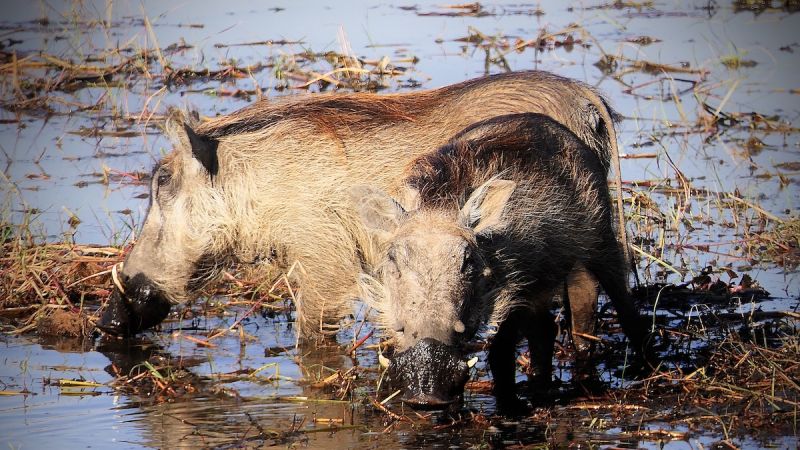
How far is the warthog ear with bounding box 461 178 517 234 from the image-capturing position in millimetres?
4258

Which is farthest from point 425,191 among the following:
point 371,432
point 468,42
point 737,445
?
point 468,42

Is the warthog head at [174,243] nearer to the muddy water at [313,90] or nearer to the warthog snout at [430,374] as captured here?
the muddy water at [313,90]

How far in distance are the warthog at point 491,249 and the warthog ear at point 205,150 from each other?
128 cm

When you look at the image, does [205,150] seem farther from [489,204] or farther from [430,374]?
[430,374]

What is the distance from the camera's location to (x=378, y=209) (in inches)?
169

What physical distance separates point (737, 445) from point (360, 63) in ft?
20.1

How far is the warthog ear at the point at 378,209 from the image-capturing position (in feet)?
13.9

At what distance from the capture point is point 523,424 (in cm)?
437

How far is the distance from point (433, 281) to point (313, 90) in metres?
5.81

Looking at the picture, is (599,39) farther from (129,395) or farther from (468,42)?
(129,395)

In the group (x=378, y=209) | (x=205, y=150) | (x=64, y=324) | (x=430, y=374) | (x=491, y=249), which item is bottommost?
(x=430, y=374)

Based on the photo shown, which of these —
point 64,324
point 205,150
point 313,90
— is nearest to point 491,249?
point 205,150

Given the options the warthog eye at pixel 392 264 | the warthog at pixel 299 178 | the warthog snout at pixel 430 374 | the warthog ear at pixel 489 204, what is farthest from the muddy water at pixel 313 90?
the warthog ear at pixel 489 204

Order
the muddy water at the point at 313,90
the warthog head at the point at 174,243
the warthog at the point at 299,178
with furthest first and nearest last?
the warthog head at the point at 174,243 → the warthog at the point at 299,178 → the muddy water at the point at 313,90
